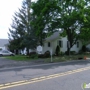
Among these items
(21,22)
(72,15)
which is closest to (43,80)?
(72,15)

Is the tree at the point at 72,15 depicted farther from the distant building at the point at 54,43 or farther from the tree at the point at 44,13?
the distant building at the point at 54,43

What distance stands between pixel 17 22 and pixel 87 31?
20.5 m

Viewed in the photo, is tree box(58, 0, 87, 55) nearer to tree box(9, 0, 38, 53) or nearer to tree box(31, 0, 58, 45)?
tree box(31, 0, 58, 45)

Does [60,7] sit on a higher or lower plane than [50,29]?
higher

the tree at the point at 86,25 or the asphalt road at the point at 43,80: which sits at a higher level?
the tree at the point at 86,25

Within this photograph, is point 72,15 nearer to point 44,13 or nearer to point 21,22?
point 44,13

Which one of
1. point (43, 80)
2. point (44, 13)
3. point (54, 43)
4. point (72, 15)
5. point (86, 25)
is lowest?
point (43, 80)

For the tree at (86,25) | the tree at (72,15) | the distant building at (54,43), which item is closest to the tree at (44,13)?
the tree at (72,15)

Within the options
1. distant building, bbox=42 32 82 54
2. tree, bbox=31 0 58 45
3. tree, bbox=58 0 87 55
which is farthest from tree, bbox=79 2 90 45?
distant building, bbox=42 32 82 54

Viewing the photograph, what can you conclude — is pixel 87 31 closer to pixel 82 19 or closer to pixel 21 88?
pixel 82 19

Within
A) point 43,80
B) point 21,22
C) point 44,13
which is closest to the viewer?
point 43,80

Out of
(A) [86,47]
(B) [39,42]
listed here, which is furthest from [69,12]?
(A) [86,47]

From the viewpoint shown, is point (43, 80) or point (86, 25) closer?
point (43, 80)

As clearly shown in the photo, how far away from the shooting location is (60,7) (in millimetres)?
28062
